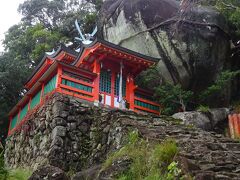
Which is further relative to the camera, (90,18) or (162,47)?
(90,18)

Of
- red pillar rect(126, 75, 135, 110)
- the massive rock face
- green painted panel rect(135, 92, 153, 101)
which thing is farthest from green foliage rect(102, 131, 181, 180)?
the massive rock face

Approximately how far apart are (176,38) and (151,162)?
12101 millimetres

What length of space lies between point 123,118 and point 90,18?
16773 mm

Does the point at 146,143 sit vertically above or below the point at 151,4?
below

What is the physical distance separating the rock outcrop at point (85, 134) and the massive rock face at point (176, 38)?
17.5 ft

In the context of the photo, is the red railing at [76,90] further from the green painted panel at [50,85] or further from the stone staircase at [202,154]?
the stone staircase at [202,154]

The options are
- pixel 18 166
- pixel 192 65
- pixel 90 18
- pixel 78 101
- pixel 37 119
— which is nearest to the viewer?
pixel 78 101

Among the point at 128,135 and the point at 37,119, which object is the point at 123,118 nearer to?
the point at 128,135

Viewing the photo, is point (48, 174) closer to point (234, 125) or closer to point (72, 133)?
point (72, 133)

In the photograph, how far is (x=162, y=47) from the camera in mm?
18547

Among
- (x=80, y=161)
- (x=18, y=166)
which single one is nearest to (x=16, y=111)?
(x=18, y=166)

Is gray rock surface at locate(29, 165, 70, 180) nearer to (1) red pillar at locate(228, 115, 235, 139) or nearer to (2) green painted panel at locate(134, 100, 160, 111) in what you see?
(2) green painted panel at locate(134, 100, 160, 111)

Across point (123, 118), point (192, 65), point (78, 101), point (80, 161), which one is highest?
point (192, 65)

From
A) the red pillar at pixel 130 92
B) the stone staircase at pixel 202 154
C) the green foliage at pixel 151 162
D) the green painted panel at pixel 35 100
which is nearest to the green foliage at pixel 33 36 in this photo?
the green painted panel at pixel 35 100
